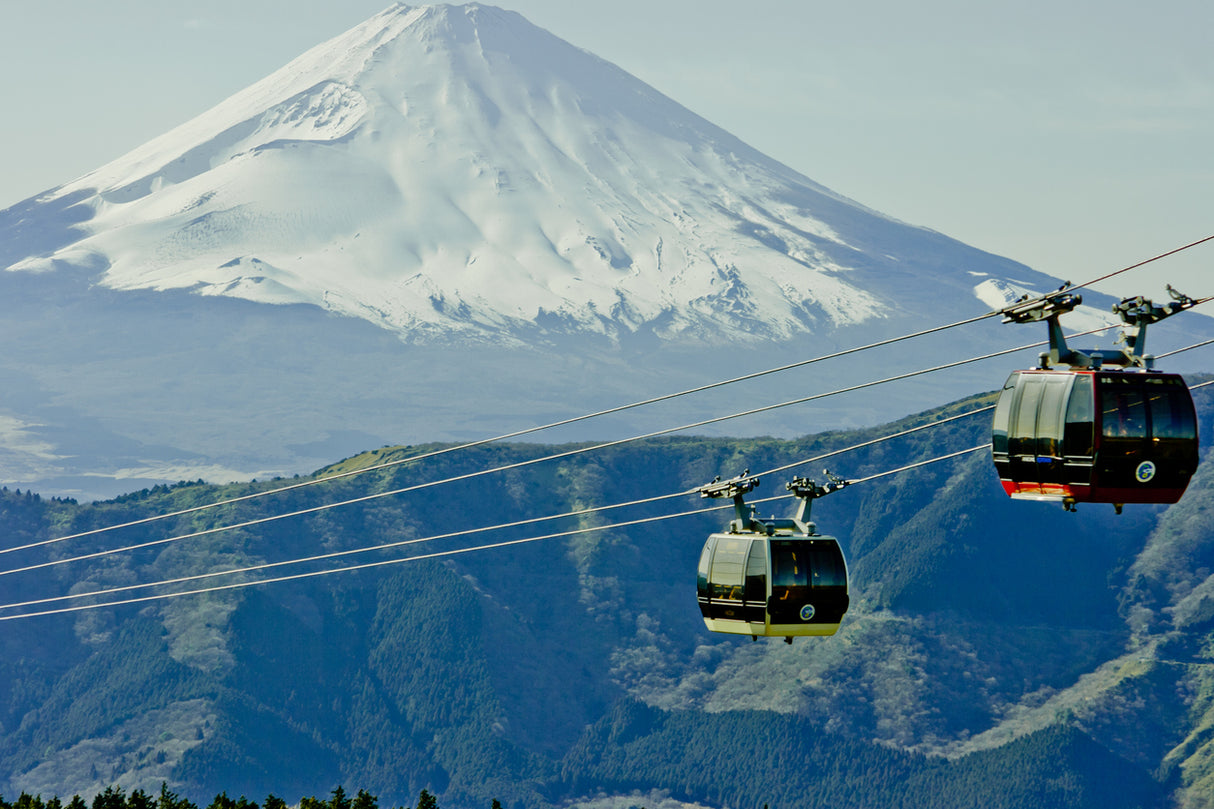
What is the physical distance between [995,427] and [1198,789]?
588 feet

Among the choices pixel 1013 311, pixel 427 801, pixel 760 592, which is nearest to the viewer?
pixel 1013 311

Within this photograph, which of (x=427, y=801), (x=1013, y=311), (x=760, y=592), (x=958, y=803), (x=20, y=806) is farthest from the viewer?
(x=958, y=803)

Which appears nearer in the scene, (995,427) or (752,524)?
(995,427)

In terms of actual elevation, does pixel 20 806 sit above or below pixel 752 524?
below

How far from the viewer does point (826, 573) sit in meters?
38.8

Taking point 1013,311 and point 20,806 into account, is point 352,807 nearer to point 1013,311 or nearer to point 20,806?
point 20,806

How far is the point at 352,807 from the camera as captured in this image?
255 feet

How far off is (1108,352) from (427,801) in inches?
1878

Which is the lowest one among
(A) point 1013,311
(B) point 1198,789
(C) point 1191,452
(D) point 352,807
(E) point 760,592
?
(B) point 1198,789

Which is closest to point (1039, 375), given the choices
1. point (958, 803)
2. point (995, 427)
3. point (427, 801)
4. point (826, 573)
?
point (995, 427)

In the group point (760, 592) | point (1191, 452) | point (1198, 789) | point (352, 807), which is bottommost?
point (1198, 789)

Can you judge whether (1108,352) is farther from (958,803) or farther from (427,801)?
(958,803)

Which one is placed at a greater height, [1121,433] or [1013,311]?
[1013,311]

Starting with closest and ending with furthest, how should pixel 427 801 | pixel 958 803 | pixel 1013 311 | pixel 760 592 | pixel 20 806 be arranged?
pixel 1013 311, pixel 760 592, pixel 20 806, pixel 427 801, pixel 958 803
